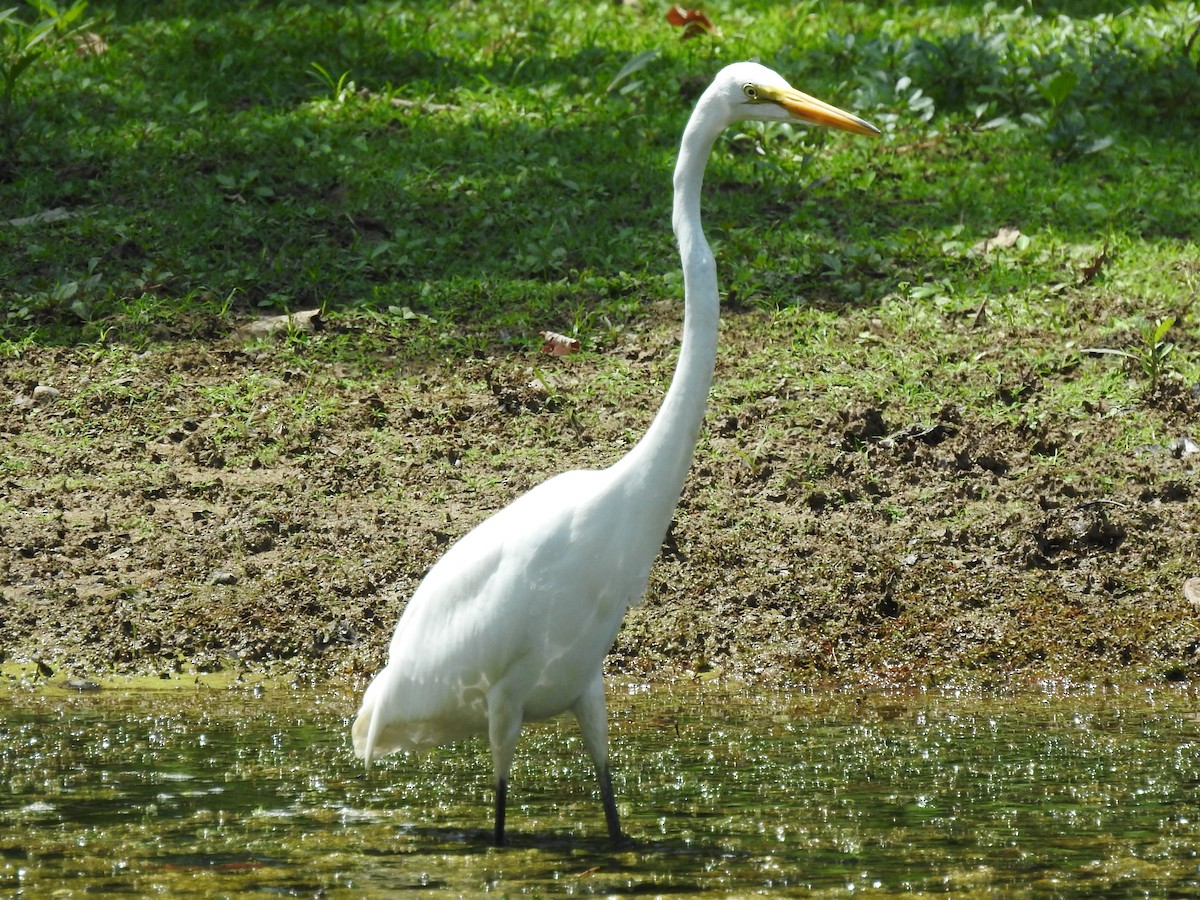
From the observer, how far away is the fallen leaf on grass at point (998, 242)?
8453mm

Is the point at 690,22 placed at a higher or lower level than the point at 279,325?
higher

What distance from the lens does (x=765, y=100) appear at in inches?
170

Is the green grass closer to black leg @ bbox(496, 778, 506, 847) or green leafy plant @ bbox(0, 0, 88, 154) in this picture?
green leafy plant @ bbox(0, 0, 88, 154)

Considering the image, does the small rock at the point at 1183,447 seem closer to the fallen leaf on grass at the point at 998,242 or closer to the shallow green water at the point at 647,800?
the shallow green water at the point at 647,800

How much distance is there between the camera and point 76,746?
197 inches

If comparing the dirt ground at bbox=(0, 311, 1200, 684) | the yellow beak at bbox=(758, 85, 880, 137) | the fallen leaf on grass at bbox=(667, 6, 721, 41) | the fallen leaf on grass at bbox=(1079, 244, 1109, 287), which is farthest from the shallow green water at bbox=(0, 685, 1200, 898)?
the fallen leaf on grass at bbox=(667, 6, 721, 41)

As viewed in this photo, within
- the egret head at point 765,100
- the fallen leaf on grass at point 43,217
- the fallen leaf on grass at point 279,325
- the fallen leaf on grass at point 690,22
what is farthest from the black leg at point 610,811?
the fallen leaf on grass at point 690,22

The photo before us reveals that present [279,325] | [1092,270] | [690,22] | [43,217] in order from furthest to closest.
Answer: [690,22] < [43,217] < [1092,270] < [279,325]

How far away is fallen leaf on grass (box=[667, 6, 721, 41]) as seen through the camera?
36.9ft

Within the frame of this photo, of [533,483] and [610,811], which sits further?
[533,483]

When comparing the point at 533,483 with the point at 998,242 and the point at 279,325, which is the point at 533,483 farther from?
the point at 998,242

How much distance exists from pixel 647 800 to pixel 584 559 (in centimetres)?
86

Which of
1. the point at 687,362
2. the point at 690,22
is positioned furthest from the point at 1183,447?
the point at 690,22

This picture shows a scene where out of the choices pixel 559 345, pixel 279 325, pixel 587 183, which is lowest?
pixel 279 325
